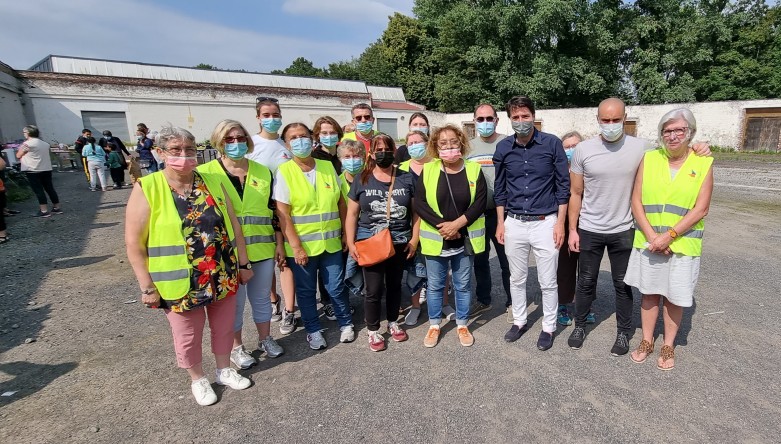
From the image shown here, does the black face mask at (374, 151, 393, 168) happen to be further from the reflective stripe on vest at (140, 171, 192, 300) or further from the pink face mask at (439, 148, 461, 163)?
the reflective stripe on vest at (140, 171, 192, 300)

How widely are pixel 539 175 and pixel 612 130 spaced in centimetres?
61

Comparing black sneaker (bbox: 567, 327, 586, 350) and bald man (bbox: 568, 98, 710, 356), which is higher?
bald man (bbox: 568, 98, 710, 356)

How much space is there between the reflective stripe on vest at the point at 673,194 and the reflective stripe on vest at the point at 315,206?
2470mm

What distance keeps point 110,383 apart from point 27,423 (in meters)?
0.50

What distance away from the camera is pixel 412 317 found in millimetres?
3984

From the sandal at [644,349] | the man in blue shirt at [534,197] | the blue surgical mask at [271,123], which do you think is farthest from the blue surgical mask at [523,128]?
the blue surgical mask at [271,123]

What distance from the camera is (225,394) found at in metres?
2.88

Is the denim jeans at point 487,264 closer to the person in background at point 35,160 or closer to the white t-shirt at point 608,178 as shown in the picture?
the white t-shirt at point 608,178

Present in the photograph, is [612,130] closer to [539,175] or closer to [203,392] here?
[539,175]

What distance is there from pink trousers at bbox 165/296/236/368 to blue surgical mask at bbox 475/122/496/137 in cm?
275

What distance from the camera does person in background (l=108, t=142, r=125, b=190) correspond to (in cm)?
1246

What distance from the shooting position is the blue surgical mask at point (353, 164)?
3482 mm

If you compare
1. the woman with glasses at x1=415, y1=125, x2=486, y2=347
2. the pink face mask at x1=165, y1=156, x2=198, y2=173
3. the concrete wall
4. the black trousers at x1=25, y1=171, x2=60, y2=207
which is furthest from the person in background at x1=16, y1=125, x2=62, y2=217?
the concrete wall

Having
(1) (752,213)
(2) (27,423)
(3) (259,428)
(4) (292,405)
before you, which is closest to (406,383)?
(4) (292,405)
